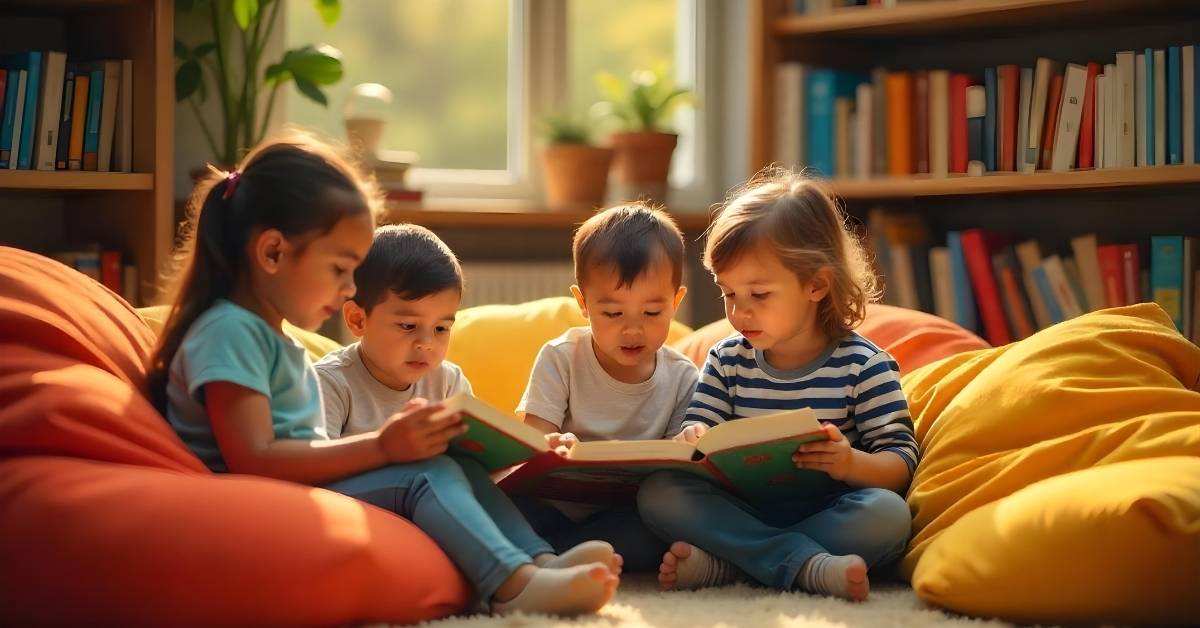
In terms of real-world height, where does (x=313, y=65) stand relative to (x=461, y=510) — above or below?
above

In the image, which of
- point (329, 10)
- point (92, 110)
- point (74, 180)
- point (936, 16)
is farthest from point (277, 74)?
point (936, 16)

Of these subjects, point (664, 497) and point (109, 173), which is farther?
point (109, 173)

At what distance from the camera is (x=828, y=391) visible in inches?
70.7

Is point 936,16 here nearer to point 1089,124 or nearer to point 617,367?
point 1089,124

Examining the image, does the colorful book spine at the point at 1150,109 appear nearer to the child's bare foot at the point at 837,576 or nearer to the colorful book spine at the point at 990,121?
the colorful book spine at the point at 990,121

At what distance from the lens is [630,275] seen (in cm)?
A: 181

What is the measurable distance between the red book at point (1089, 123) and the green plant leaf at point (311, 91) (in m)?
1.62

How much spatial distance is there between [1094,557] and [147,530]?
940 millimetres

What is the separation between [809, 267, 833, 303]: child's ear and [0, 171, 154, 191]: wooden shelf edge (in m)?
1.48

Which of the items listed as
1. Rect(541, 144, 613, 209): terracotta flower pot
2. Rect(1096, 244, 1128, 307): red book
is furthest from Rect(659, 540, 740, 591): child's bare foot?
Rect(541, 144, 613, 209): terracotta flower pot

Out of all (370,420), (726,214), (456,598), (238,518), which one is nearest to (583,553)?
(456,598)

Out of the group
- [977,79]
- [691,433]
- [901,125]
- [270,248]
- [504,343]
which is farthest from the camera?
[901,125]

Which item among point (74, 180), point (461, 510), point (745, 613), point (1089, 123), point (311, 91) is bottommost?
point (745, 613)

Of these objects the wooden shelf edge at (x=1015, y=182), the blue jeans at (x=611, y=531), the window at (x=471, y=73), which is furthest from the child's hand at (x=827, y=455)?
the window at (x=471, y=73)
